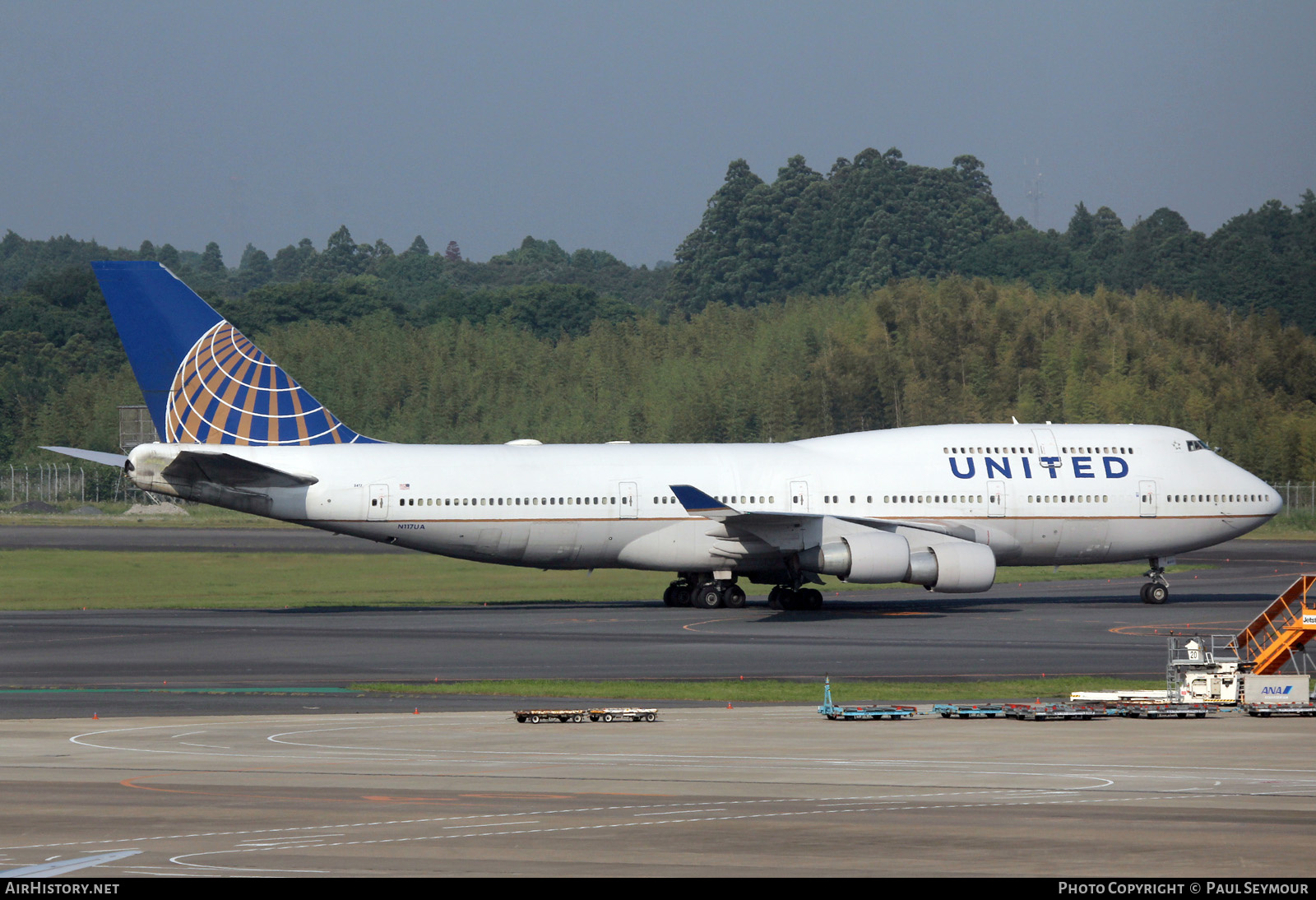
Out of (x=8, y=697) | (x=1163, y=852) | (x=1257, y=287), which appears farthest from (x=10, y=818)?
(x=1257, y=287)

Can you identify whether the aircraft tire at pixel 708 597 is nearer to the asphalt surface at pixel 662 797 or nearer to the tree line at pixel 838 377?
the asphalt surface at pixel 662 797

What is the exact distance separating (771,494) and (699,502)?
336 centimetres

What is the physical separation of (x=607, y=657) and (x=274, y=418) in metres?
16.9

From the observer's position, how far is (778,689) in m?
29.0

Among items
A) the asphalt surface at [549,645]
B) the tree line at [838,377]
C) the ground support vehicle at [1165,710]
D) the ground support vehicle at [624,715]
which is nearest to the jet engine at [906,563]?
the asphalt surface at [549,645]

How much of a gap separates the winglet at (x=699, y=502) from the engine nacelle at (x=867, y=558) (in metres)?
2.81

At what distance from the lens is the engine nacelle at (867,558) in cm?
4419

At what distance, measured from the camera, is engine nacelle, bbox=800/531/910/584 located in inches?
1740

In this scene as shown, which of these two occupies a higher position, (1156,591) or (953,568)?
(953,568)

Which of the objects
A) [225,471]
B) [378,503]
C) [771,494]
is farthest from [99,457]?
[771,494]

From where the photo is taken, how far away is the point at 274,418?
4666 centimetres

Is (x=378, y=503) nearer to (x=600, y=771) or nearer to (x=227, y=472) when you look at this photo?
(x=227, y=472)

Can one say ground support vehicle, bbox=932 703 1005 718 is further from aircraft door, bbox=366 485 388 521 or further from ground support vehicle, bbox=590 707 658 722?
aircraft door, bbox=366 485 388 521

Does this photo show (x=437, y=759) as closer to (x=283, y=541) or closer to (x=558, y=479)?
(x=558, y=479)
